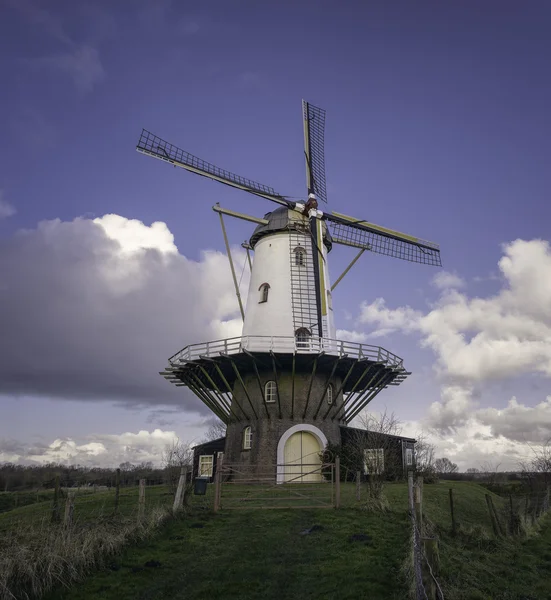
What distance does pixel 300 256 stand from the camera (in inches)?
1125

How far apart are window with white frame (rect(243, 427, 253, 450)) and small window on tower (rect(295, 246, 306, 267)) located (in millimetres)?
8585

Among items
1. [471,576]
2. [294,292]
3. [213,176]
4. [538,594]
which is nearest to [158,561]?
[471,576]

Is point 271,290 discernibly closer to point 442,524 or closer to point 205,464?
point 205,464

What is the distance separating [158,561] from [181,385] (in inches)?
703

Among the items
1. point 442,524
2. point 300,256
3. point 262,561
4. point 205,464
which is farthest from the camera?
point 205,464

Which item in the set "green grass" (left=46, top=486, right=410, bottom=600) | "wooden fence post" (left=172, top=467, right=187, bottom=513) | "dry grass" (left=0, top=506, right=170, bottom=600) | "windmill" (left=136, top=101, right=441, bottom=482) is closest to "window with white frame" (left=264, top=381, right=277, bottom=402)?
"windmill" (left=136, top=101, right=441, bottom=482)

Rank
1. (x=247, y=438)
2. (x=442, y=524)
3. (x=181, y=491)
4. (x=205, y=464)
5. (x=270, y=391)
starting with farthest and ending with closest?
1. (x=205, y=464)
2. (x=270, y=391)
3. (x=247, y=438)
4. (x=442, y=524)
5. (x=181, y=491)

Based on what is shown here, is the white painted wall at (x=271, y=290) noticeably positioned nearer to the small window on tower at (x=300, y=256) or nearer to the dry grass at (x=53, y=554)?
the small window on tower at (x=300, y=256)

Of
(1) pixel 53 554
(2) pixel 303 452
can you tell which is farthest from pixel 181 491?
(2) pixel 303 452

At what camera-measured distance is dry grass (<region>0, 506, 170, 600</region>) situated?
893 centimetres

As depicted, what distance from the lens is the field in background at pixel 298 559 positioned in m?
9.42

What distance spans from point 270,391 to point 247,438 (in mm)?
2471

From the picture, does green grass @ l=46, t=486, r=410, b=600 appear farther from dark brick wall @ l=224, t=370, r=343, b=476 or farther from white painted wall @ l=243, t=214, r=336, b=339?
white painted wall @ l=243, t=214, r=336, b=339

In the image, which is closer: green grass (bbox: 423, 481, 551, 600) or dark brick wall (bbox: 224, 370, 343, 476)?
green grass (bbox: 423, 481, 551, 600)
